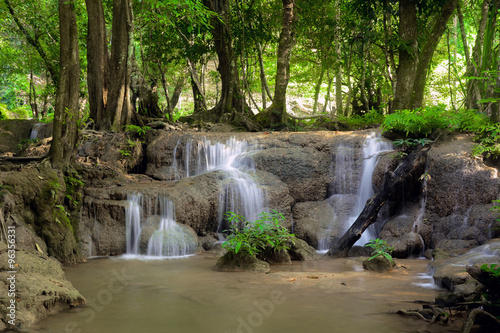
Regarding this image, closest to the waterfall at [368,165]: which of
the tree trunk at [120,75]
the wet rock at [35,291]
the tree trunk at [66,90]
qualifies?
the tree trunk at [66,90]

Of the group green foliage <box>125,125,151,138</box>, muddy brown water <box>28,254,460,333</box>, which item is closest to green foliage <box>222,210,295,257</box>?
muddy brown water <box>28,254,460,333</box>

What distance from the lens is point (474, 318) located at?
3252 mm

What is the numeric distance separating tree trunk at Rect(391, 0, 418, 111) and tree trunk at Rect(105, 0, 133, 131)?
24.2 feet

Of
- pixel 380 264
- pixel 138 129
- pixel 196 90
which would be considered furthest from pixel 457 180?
pixel 196 90

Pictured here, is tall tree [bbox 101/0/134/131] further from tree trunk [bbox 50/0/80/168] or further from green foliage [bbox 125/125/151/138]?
tree trunk [bbox 50/0/80/168]

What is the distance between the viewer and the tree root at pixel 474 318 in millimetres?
3117

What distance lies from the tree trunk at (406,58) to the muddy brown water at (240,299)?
5680mm

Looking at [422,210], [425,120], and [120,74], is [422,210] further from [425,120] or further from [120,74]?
[120,74]

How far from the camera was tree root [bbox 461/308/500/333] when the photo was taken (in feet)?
10.2

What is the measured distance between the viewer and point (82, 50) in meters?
17.0

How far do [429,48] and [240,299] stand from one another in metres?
8.91

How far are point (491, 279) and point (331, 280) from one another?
2549 millimetres

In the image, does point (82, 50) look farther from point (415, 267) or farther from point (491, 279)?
point (491, 279)

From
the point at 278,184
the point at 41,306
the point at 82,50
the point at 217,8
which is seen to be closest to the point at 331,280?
the point at 41,306
